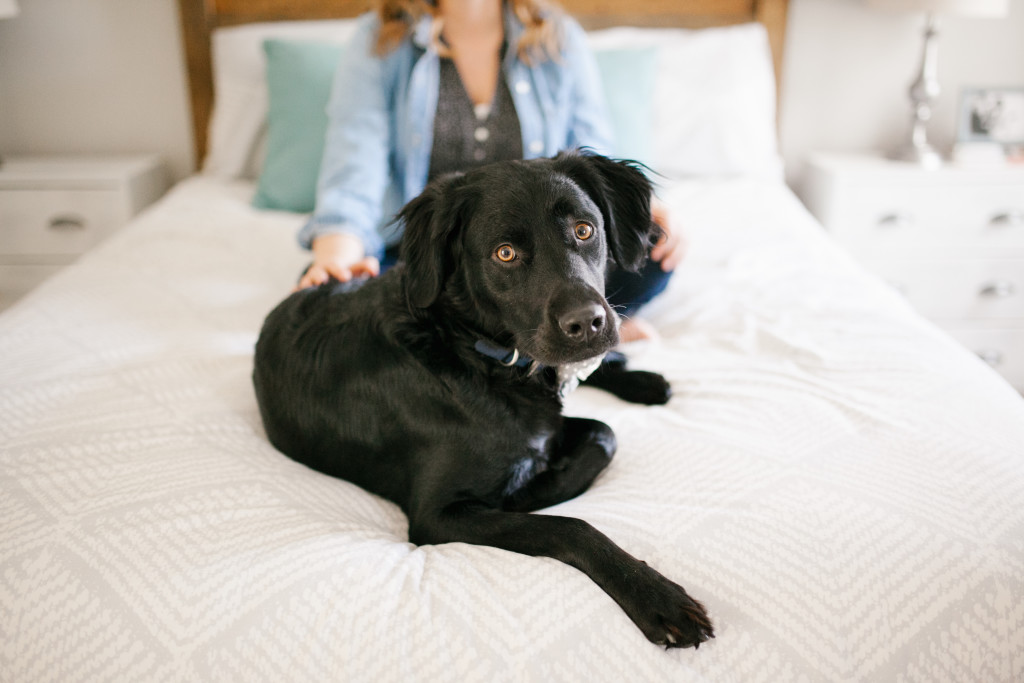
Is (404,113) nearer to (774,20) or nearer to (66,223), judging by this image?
(66,223)

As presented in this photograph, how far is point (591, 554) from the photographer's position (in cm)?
93

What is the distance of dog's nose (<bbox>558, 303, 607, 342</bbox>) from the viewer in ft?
3.30

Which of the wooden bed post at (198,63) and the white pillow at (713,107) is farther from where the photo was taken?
the wooden bed post at (198,63)

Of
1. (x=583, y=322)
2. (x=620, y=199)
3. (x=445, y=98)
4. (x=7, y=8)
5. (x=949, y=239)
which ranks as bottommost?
(x=949, y=239)

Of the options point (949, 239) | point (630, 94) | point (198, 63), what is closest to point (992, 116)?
point (949, 239)

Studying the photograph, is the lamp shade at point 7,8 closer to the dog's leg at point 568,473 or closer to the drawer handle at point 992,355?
the dog's leg at point 568,473

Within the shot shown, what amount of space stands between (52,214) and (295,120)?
3.71 ft

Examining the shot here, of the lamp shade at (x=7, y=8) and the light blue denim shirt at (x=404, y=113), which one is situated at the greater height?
the lamp shade at (x=7, y=8)

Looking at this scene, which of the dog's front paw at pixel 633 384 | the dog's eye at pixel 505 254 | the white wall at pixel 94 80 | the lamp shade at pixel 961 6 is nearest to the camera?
the dog's eye at pixel 505 254

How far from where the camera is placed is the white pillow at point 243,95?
2908 mm

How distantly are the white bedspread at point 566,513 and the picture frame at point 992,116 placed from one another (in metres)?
1.93

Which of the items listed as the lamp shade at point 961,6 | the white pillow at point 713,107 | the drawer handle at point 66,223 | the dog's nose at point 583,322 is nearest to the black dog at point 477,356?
the dog's nose at point 583,322

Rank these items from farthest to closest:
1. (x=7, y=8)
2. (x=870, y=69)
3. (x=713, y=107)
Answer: (x=870, y=69) → (x=7, y=8) → (x=713, y=107)

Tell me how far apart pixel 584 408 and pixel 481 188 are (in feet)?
1.64
